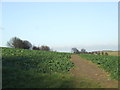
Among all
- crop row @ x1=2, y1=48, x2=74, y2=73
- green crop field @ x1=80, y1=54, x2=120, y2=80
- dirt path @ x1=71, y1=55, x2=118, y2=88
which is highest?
crop row @ x1=2, y1=48, x2=74, y2=73

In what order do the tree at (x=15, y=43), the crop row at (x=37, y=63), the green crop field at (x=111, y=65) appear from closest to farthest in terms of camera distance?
the green crop field at (x=111, y=65), the crop row at (x=37, y=63), the tree at (x=15, y=43)

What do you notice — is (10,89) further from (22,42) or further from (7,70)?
(22,42)

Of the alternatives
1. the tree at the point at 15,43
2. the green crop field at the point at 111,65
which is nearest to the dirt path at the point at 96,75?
the green crop field at the point at 111,65

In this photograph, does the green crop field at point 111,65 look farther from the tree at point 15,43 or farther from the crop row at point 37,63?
the tree at point 15,43

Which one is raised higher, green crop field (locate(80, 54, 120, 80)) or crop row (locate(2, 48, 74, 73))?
crop row (locate(2, 48, 74, 73))

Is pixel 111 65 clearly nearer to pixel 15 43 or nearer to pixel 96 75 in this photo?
pixel 96 75

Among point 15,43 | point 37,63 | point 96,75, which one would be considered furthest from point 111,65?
point 15,43

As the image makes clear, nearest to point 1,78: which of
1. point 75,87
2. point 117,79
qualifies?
point 75,87

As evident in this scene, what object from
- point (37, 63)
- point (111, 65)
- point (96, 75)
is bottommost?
point (96, 75)

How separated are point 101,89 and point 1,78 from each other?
6.69m

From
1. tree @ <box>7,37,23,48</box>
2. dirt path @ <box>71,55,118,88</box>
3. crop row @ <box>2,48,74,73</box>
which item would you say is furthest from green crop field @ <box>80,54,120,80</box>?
tree @ <box>7,37,23,48</box>

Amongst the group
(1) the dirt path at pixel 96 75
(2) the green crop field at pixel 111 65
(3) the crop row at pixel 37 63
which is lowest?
(1) the dirt path at pixel 96 75

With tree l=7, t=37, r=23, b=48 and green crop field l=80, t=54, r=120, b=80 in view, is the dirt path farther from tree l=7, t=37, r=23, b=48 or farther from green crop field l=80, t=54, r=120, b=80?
tree l=7, t=37, r=23, b=48

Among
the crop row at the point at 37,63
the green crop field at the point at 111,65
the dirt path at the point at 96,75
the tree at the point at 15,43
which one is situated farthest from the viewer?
the tree at the point at 15,43
